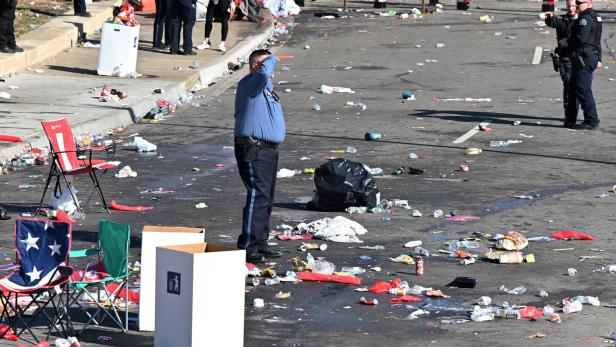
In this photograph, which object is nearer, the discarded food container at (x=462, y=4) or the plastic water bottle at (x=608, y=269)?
the plastic water bottle at (x=608, y=269)

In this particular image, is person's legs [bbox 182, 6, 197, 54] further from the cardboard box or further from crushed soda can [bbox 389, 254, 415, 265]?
the cardboard box

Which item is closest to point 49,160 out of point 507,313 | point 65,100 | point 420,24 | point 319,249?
point 65,100

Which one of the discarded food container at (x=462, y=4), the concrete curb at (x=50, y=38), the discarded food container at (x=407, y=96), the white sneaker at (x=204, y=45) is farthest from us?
the discarded food container at (x=462, y=4)

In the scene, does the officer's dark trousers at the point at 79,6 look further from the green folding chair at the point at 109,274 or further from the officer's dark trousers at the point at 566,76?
the green folding chair at the point at 109,274

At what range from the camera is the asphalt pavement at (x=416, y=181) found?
955 centimetres

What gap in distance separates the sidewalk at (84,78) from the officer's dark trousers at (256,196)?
540cm

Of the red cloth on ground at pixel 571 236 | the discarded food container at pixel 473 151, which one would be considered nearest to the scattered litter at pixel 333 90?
the discarded food container at pixel 473 151

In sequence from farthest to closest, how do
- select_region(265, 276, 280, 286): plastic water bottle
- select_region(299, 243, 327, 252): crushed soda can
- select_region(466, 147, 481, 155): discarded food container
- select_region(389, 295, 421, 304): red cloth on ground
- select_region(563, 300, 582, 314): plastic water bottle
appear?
select_region(466, 147, 481, 155): discarded food container
select_region(299, 243, 327, 252): crushed soda can
select_region(265, 276, 280, 286): plastic water bottle
select_region(389, 295, 421, 304): red cloth on ground
select_region(563, 300, 582, 314): plastic water bottle

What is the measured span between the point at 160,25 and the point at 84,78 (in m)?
3.68

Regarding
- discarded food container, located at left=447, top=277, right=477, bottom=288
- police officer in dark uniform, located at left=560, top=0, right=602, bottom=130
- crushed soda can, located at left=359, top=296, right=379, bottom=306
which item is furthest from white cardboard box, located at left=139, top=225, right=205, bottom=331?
police officer in dark uniform, located at left=560, top=0, right=602, bottom=130

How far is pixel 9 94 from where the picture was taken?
66.3ft

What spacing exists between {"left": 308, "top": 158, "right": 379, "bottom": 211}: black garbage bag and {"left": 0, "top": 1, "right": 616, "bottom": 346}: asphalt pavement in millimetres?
159

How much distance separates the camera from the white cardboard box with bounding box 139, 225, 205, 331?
910 cm

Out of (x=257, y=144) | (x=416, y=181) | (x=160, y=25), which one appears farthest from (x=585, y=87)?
(x=160, y=25)
